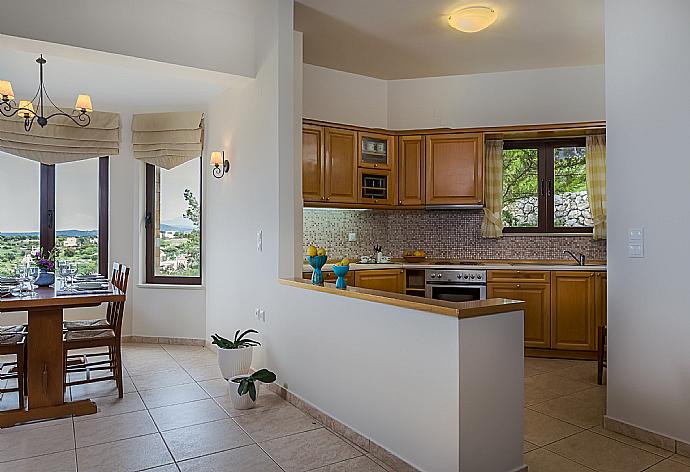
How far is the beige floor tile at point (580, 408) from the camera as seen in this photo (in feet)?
11.0

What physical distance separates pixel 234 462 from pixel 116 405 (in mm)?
1370

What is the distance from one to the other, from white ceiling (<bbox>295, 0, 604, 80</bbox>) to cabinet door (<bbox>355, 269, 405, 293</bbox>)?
1.99m

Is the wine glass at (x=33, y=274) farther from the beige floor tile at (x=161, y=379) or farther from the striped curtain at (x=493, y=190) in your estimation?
the striped curtain at (x=493, y=190)

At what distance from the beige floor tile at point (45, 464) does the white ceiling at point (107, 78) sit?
2.49 meters

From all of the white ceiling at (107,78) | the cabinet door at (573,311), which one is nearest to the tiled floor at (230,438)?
the cabinet door at (573,311)

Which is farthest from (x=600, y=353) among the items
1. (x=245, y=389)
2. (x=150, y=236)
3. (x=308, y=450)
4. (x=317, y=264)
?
(x=150, y=236)

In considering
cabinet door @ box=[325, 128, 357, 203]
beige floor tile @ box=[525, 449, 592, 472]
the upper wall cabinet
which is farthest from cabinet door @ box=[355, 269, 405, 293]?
beige floor tile @ box=[525, 449, 592, 472]

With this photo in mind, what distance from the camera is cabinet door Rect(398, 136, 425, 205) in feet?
17.9

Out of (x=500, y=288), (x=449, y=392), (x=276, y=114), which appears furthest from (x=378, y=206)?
(x=449, y=392)

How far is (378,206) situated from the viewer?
5383 mm

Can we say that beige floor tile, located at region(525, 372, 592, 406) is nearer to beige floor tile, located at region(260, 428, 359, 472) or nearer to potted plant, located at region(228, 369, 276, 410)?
beige floor tile, located at region(260, 428, 359, 472)

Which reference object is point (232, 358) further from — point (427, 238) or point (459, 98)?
point (459, 98)

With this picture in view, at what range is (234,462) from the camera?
109 inches

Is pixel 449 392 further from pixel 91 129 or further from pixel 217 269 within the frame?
pixel 91 129
